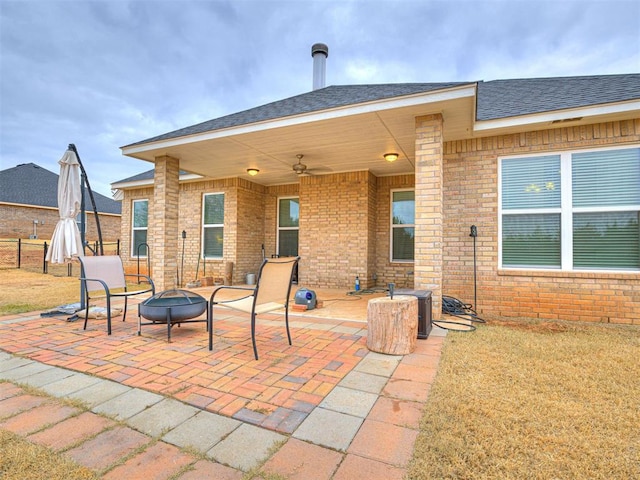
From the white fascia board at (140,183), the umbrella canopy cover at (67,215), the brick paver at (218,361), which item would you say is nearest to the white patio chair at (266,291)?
the brick paver at (218,361)

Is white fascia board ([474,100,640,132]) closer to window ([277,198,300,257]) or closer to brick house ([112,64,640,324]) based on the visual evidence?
brick house ([112,64,640,324])

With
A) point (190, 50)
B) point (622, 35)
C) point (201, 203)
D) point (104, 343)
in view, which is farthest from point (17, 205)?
point (622, 35)

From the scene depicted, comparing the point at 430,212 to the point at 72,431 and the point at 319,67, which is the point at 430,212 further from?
the point at 319,67

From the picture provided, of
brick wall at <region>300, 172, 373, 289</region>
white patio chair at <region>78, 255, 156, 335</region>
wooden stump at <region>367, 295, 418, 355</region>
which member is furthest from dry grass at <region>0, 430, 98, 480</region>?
brick wall at <region>300, 172, 373, 289</region>

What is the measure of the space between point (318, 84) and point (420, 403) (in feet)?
29.8

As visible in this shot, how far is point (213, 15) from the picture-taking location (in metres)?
10.8

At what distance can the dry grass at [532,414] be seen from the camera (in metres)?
1.46

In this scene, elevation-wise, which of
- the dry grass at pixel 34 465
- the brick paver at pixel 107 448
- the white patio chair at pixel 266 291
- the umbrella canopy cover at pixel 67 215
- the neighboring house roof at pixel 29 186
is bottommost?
the brick paver at pixel 107 448

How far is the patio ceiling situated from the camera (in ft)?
14.1

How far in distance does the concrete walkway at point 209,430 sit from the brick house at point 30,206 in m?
24.2

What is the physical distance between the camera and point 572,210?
471 centimetres

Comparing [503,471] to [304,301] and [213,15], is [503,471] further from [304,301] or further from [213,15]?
[213,15]

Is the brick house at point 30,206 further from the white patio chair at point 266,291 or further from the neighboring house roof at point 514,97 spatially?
the white patio chair at point 266,291

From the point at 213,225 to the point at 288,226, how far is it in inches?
87.8
